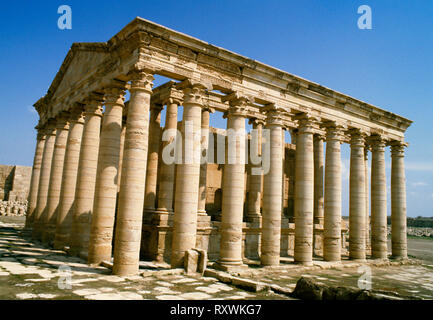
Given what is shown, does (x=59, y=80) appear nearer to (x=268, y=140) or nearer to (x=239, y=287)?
(x=268, y=140)

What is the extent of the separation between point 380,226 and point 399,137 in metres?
5.85

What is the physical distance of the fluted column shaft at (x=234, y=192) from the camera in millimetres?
13195

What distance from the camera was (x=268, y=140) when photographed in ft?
49.4

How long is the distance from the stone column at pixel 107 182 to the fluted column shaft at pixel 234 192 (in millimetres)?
4359

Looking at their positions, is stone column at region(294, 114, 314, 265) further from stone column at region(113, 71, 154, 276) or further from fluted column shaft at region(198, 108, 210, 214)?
stone column at region(113, 71, 154, 276)

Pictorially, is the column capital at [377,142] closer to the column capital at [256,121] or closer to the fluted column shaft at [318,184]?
the fluted column shaft at [318,184]

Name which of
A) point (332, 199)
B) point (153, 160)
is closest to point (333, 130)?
point (332, 199)

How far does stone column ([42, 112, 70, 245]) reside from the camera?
1714 cm

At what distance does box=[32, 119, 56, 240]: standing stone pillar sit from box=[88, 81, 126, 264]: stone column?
7.76 meters

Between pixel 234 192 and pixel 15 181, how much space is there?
110 ft

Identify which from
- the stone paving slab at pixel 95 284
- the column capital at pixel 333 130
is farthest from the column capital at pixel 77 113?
the column capital at pixel 333 130

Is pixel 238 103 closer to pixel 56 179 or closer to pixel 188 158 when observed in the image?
pixel 188 158

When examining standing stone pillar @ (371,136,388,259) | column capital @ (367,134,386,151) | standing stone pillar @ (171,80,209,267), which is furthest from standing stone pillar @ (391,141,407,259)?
standing stone pillar @ (171,80,209,267)
